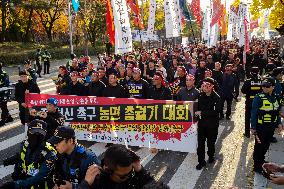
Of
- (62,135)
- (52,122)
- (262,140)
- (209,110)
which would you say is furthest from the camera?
(209,110)

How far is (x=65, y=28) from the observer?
62562 millimetres

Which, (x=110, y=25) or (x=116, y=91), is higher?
(x=110, y=25)

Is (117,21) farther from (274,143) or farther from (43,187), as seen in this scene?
(43,187)

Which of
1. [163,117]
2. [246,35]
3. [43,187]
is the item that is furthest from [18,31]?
[43,187]

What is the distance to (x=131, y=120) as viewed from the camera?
9.08 m

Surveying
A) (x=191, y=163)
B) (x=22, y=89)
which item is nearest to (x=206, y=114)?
(x=191, y=163)

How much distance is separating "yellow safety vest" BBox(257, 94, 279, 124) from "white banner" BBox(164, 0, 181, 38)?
34.4ft

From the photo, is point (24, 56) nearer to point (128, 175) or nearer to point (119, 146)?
point (119, 146)

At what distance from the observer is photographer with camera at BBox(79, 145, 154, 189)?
8.94ft

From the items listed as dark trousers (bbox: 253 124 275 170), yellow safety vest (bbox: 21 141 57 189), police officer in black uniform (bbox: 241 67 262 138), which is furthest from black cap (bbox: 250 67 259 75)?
yellow safety vest (bbox: 21 141 57 189)

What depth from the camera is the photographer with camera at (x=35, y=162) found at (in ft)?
13.9

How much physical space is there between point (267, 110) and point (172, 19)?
11015 millimetres

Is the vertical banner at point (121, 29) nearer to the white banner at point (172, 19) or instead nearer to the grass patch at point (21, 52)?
the white banner at point (172, 19)

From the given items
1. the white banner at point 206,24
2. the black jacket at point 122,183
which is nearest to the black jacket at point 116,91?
the black jacket at point 122,183
